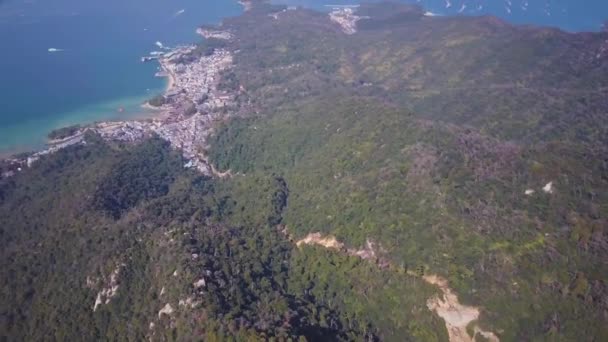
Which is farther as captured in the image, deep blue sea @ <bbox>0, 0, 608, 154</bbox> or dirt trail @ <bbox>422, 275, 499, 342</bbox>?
deep blue sea @ <bbox>0, 0, 608, 154</bbox>

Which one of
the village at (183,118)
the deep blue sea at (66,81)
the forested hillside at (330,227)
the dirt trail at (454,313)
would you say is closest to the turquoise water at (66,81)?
the deep blue sea at (66,81)

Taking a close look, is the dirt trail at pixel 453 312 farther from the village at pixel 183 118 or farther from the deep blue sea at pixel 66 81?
the deep blue sea at pixel 66 81

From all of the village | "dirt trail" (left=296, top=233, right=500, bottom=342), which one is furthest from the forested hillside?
the village

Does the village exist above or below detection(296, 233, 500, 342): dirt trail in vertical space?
below

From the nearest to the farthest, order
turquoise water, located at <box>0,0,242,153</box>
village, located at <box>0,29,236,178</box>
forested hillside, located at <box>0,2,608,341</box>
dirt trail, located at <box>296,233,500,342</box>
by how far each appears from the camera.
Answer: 1. dirt trail, located at <box>296,233,500,342</box>
2. forested hillside, located at <box>0,2,608,341</box>
3. village, located at <box>0,29,236,178</box>
4. turquoise water, located at <box>0,0,242,153</box>

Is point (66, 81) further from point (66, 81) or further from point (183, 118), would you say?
point (183, 118)

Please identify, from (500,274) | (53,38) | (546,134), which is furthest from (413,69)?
(53,38)

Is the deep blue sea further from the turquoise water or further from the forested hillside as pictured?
the forested hillside

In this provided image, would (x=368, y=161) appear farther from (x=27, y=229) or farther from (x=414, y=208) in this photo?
(x=27, y=229)

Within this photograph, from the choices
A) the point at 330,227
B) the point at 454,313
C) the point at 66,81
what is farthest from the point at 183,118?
the point at 454,313
